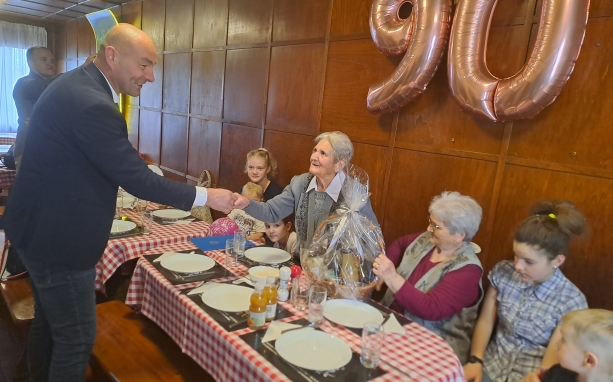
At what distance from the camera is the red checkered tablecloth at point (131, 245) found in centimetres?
235

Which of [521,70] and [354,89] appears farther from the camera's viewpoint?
[354,89]

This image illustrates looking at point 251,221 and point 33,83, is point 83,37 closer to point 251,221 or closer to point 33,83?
point 33,83

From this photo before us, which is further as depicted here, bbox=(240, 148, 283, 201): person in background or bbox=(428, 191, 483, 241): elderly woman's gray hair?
bbox=(240, 148, 283, 201): person in background

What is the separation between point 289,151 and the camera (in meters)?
3.53

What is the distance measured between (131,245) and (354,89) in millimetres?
1725

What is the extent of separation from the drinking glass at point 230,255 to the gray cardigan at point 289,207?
34 cm

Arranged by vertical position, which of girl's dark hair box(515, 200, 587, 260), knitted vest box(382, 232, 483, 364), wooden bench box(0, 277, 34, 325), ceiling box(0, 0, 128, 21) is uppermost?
ceiling box(0, 0, 128, 21)

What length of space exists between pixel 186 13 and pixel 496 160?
3708 mm

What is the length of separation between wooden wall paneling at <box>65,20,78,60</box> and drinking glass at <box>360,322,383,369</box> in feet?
24.9

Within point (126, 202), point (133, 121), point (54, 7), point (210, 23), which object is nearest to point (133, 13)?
point (133, 121)

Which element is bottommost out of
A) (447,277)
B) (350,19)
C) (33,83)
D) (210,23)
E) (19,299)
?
(19,299)

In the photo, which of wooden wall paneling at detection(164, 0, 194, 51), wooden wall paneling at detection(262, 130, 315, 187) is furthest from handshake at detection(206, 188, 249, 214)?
wooden wall paneling at detection(164, 0, 194, 51)

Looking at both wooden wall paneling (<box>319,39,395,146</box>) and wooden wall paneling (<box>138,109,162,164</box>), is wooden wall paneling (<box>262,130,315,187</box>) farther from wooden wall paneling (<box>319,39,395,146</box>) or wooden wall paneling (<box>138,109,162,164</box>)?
wooden wall paneling (<box>138,109,162,164</box>)

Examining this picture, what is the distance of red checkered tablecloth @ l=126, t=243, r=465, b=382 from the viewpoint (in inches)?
52.3
